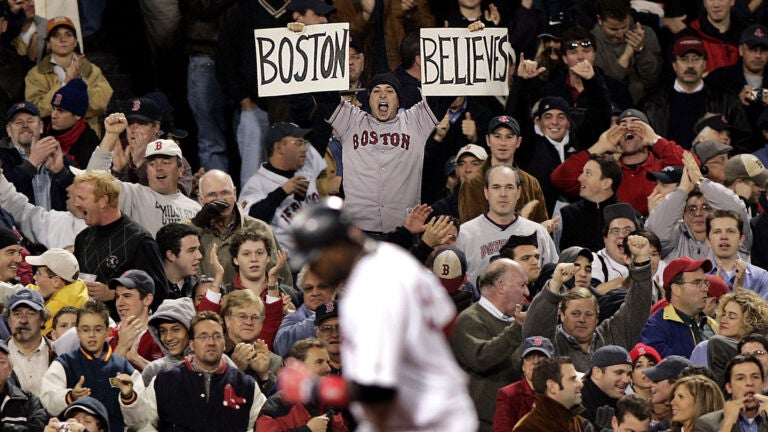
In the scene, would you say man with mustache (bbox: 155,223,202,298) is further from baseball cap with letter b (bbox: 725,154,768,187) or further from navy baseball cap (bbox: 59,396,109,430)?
baseball cap with letter b (bbox: 725,154,768,187)

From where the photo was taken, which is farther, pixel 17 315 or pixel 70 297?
pixel 70 297

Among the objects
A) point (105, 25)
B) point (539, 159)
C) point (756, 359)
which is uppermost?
point (105, 25)

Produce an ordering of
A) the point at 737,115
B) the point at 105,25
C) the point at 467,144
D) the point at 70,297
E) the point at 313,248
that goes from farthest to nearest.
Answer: the point at 105,25 < the point at 737,115 < the point at 467,144 < the point at 70,297 < the point at 313,248

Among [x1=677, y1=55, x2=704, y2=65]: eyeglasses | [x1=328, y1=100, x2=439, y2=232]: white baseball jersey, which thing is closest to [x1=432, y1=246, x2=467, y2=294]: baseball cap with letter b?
[x1=328, y1=100, x2=439, y2=232]: white baseball jersey

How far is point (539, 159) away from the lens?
14.1 metres

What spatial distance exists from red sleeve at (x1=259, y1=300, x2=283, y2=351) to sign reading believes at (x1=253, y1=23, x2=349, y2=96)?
285 centimetres

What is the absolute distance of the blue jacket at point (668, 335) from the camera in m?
11.7

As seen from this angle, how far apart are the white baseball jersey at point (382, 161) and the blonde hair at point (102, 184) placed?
7.27 feet

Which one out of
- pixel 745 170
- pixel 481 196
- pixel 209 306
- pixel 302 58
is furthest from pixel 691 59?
pixel 209 306

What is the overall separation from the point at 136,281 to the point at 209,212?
120 cm

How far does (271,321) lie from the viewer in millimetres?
11562

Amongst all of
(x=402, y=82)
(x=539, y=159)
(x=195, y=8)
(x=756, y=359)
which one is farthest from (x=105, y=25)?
(x=756, y=359)

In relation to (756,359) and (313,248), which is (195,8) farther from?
(313,248)

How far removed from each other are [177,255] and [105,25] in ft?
18.3
